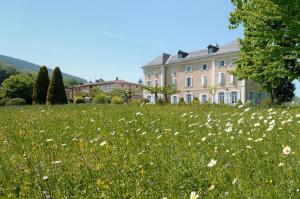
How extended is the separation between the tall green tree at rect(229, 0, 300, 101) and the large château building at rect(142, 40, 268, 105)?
88.3 ft

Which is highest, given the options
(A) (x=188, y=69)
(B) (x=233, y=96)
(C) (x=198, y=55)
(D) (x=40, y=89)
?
(C) (x=198, y=55)

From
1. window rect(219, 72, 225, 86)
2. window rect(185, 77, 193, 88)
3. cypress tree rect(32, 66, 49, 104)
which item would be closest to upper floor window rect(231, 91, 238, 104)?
window rect(219, 72, 225, 86)

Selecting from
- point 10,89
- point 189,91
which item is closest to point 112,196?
point 189,91

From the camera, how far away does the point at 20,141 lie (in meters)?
7.01

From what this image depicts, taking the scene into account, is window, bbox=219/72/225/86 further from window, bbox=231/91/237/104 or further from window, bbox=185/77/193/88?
window, bbox=185/77/193/88

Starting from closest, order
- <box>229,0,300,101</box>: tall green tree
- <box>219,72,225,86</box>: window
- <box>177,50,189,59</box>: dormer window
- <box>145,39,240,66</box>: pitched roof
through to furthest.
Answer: <box>229,0,300,101</box>: tall green tree < <box>145,39,240,66</box>: pitched roof < <box>219,72,225,86</box>: window < <box>177,50,189,59</box>: dormer window

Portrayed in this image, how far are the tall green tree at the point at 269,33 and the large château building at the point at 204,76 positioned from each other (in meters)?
26.9

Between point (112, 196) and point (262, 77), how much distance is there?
29.1 metres

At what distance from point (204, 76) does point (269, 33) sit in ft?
135

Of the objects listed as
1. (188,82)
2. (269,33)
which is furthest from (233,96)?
(269,33)

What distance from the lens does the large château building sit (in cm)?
5847

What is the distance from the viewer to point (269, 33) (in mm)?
23156

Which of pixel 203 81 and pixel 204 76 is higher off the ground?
pixel 204 76

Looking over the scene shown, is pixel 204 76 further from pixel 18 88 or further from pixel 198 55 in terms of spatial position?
pixel 18 88
